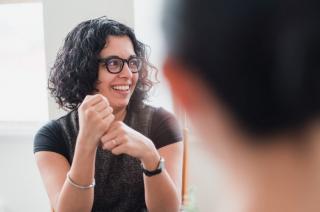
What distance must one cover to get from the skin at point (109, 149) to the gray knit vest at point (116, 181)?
0.07m

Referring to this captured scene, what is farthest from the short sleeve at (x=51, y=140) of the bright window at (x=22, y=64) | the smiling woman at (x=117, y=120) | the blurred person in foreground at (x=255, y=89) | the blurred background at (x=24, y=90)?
the blurred person in foreground at (x=255, y=89)

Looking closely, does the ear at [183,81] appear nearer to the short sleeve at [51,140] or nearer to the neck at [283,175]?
the neck at [283,175]

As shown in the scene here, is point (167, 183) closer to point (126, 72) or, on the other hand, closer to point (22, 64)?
point (126, 72)

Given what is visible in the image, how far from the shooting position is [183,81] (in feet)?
0.83

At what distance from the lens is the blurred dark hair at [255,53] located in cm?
24

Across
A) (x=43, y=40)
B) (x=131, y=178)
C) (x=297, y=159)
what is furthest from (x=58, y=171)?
(x=297, y=159)

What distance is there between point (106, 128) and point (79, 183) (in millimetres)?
201

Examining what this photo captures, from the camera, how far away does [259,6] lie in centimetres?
24

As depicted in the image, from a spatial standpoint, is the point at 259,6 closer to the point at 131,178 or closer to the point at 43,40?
the point at 131,178

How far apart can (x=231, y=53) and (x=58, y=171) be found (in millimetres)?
881

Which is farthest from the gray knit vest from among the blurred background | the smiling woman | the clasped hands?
the blurred background

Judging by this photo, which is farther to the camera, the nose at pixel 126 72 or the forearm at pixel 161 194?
the nose at pixel 126 72

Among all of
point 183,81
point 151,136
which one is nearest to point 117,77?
point 151,136

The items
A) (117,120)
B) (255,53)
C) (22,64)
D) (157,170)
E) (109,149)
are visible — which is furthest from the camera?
(22,64)
